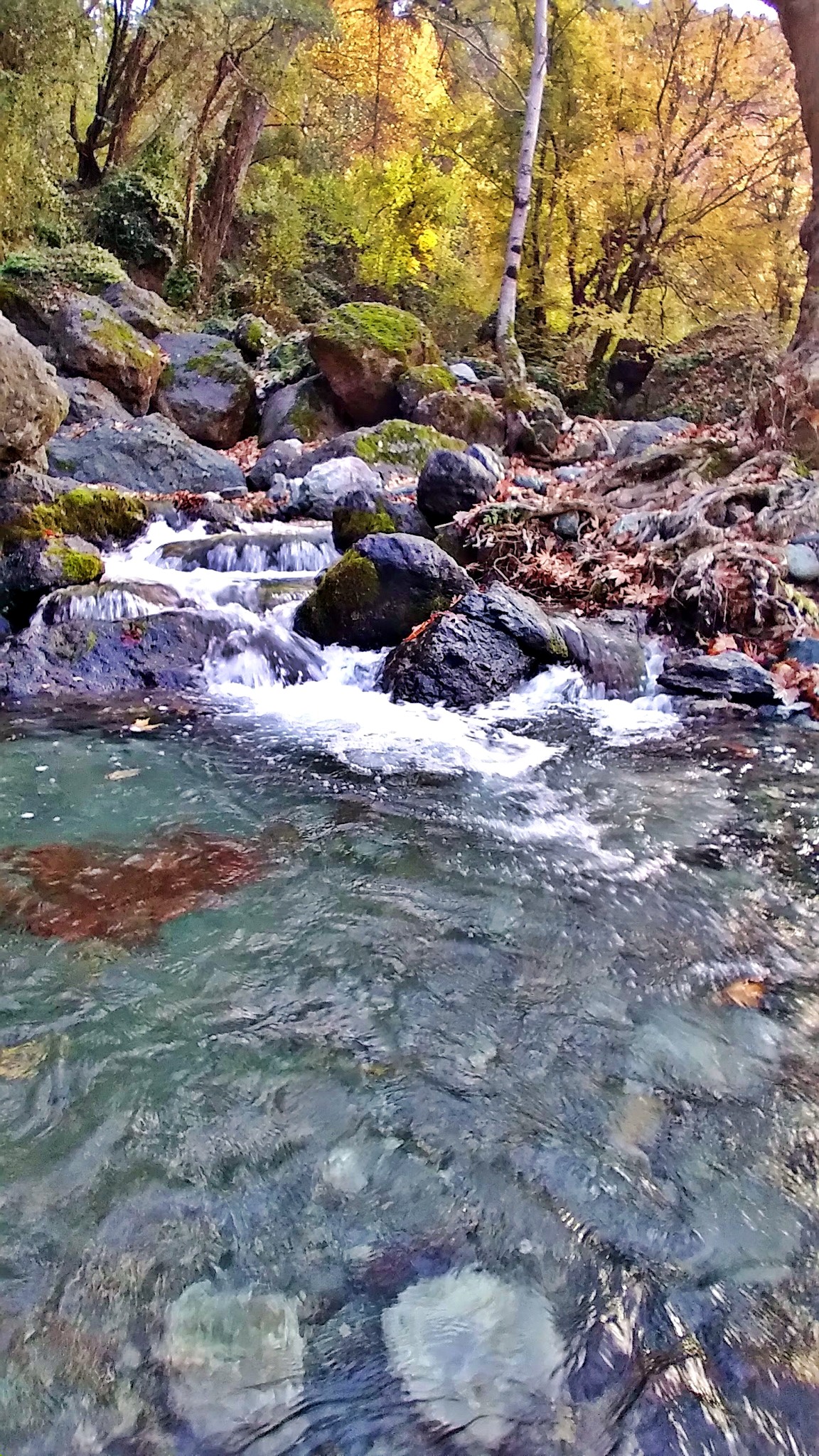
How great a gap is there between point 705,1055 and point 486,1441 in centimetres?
118

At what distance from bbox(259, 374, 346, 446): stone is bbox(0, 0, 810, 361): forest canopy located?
18.6ft

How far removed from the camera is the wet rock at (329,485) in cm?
988

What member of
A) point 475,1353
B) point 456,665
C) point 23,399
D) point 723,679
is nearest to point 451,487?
point 456,665

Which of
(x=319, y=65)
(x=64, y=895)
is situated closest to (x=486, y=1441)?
(x=64, y=895)

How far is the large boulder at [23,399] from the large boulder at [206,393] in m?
6.79

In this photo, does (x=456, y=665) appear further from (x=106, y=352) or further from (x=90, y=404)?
(x=106, y=352)

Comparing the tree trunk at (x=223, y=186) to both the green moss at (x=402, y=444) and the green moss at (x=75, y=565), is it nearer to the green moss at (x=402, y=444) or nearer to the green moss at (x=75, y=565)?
the green moss at (x=402, y=444)

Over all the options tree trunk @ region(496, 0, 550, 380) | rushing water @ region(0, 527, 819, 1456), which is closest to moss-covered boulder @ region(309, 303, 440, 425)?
tree trunk @ region(496, 0, 550, 380)

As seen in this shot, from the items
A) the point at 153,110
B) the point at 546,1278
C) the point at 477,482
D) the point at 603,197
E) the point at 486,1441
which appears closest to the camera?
the point at 486,1441

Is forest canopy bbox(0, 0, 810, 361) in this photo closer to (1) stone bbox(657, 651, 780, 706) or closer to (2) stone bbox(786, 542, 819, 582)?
(2) stone bbox(786, 542, 819, 582)

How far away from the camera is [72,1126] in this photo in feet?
6.59

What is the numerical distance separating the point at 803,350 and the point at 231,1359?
32.0ft

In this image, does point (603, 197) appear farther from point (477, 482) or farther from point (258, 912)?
point (258, 912)

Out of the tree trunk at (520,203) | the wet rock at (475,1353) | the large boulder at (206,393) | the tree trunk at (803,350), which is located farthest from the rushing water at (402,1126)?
the tree trunk at (520,203)
